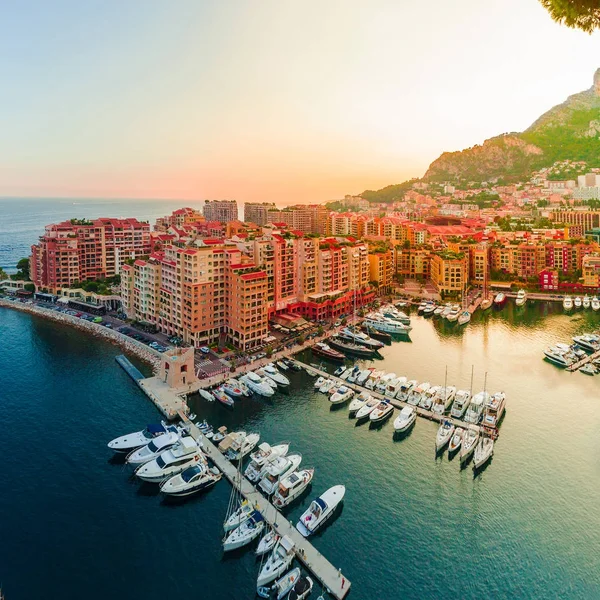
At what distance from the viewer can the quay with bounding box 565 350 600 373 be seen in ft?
135

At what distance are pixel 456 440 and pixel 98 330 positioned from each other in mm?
38292

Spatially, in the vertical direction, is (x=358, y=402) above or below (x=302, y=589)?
above

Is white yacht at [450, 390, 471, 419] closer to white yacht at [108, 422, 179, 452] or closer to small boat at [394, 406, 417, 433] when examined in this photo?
small boat at [394, 406, 417, 433]

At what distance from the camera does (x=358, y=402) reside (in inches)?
1330

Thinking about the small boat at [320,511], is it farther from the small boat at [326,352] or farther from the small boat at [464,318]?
the small boat at [464,318]

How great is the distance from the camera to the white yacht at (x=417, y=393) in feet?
112

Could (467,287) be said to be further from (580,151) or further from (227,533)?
(580,151)

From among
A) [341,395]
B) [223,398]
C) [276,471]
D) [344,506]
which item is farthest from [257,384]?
[344,506]

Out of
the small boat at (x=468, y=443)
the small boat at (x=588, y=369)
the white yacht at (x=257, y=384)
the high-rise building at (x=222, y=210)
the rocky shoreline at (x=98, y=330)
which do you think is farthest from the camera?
the high-rise building at (x=222, y=210)

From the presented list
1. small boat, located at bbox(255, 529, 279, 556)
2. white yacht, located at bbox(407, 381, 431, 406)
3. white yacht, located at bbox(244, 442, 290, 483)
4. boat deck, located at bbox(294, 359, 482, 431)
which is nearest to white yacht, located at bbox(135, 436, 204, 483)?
white yacht, located at bbox(244, 442, 290, 483)

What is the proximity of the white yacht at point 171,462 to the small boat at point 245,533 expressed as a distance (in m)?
5.87

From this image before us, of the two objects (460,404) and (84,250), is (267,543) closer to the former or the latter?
(460,404)

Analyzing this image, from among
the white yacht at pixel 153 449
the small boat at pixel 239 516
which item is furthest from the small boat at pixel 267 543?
the white yacht at pixel 153 449

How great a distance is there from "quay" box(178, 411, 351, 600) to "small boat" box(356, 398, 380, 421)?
1018 centimetres
